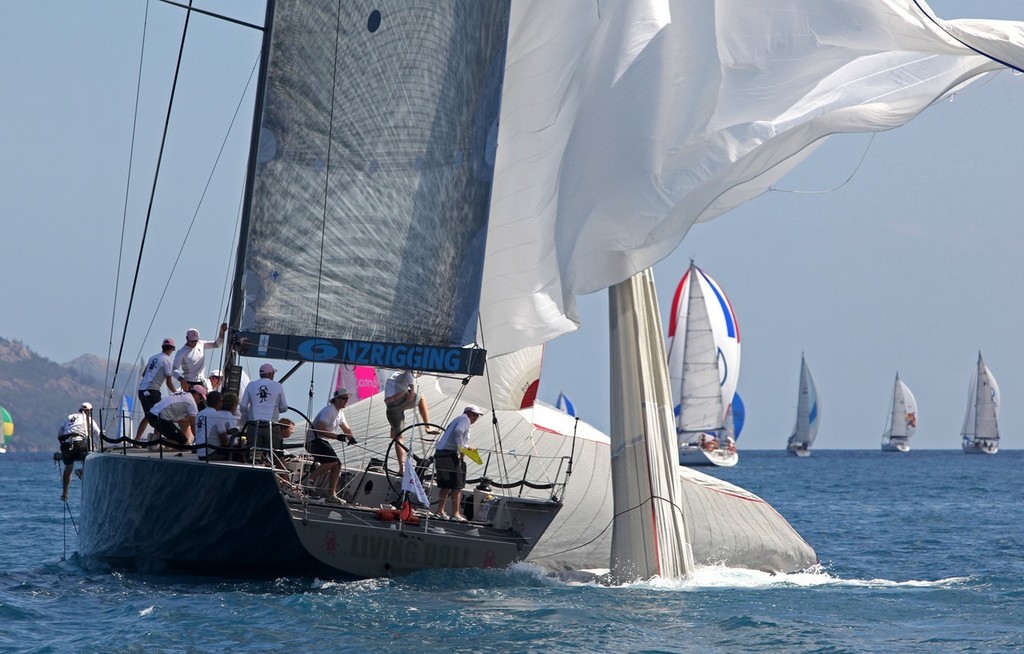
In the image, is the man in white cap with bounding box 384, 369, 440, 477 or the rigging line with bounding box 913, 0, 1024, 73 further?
the man in white cap with bounding box 384, 369, 440, 477

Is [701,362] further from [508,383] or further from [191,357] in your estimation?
[191,357]

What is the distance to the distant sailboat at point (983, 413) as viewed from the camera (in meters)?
96.6

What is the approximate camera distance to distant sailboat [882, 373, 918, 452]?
106 meters

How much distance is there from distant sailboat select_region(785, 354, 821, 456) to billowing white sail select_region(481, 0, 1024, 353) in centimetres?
8067

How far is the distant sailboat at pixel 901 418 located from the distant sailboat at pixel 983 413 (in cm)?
381

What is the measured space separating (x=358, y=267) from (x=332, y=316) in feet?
1.86

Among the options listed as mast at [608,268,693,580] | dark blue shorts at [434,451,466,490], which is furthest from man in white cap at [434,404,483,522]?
mast at [608,268,693,580]

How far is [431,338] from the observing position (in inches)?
592

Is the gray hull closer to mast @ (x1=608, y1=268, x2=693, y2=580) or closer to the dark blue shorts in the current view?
the dark blue shorts

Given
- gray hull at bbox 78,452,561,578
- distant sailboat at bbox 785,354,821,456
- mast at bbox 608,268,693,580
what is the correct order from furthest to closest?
distant sailboat at bbox 785,354,821,456 → mast at bbox 608,268,693,580 → gray hull at bbox 78,452,561,578

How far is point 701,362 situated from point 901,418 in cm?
5066

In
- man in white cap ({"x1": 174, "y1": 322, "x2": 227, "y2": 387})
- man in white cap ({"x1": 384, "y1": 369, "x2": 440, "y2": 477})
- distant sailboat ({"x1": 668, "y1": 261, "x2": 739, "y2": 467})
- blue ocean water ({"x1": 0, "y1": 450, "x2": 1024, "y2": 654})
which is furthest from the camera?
distant sailboat ({"x1": 668, "y1": 261, "x2": 739, "y2": 467})

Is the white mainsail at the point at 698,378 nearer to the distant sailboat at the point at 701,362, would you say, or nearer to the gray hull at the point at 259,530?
the distant sailboat at the point at 701,362

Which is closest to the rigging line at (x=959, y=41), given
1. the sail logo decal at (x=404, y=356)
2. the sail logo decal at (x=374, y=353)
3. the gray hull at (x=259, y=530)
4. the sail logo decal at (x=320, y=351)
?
the sail logo decal at (x=374, y=353)
